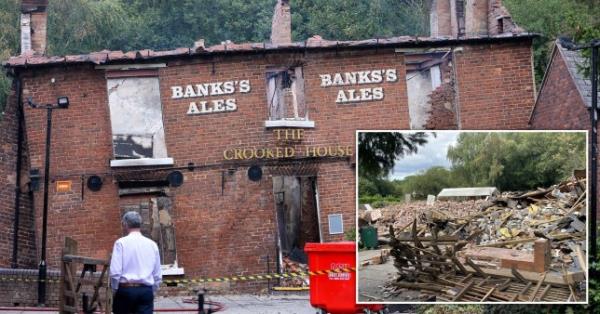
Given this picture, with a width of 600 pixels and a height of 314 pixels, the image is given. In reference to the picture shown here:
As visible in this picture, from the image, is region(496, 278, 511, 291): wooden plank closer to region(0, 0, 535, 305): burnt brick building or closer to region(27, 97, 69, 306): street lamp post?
region(27, 97, 69, 306): street lamp post

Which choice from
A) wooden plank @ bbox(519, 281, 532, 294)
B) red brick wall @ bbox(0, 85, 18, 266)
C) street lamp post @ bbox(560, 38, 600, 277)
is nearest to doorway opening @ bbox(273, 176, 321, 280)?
red brick wall @ bbox(0, 85, 18, 266)

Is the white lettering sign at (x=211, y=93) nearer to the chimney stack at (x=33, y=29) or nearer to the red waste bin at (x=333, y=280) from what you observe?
the chimney stack at (x=33, y=29)

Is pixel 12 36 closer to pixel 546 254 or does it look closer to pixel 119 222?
pixel 119 222

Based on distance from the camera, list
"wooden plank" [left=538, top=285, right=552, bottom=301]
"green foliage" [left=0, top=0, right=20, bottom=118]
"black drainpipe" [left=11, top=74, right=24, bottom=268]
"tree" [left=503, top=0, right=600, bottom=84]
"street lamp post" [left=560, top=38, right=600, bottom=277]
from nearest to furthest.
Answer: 1. "wooden plank" [left=538, top=285, right=552, bottom=301]
2. "street lamp post" [left=560, top=38, right=600, bottom=277]
3. "black drainpipe" [left=11, top=74, right=24, bottom=268]
4. "tree" [left=503, top=0, right=600, bottom=84]
5. "green foliage" [left=0, top=0, right=20, bottom=118]

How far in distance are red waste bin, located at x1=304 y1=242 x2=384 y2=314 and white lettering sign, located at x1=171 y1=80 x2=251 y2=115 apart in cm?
896

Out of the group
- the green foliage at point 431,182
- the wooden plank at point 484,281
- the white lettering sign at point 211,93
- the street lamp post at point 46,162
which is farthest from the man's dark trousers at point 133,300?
the white lettering sign at point 211,93

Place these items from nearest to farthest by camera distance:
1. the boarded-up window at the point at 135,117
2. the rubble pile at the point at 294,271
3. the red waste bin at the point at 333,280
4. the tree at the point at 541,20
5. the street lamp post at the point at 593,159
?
the street lamp post at the point at 593,159
the red waste bin at the point at 333,280
the rubble pile at the point at 294,271
the boarded-up window at the point at 135,117
the tree at the point at 541,20

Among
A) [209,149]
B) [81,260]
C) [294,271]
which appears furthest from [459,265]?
[209,149]

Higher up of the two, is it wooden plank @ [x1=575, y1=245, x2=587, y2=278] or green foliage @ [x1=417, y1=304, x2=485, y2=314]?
wooden plank @ [x1=575, y1=245, x2=587, y2=278]

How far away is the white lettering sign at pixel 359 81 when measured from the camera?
24.8 m

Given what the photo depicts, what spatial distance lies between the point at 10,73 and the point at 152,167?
12.2 ft

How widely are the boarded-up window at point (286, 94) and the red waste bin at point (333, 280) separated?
29.6 ft

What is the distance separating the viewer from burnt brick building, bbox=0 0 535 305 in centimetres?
2431

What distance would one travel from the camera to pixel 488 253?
12164 mm
